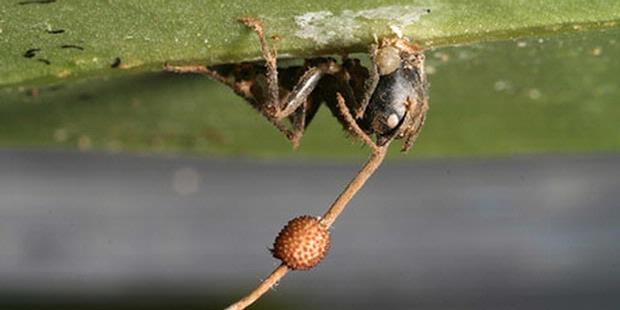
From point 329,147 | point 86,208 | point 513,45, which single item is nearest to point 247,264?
point 86,208

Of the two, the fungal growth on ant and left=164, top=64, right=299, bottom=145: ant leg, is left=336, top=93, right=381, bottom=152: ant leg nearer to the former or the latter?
the fungal growth on ant

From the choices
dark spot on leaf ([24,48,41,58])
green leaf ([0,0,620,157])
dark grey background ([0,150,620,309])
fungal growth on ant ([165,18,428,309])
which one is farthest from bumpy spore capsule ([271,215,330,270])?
dark grey background ([0,150,620,309])

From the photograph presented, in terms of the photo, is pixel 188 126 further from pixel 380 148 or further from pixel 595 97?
pixel 595 97

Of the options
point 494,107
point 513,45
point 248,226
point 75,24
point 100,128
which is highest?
point 248,226

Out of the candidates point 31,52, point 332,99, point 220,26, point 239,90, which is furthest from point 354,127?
point 31,52

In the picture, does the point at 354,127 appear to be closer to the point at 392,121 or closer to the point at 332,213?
the point at 392,121
